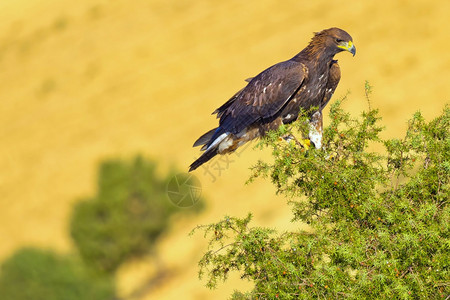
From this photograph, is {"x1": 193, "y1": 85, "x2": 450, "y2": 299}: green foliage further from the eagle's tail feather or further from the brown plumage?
the eagle's tail feather

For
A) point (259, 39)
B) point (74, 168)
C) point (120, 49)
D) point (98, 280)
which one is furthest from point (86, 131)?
point (98, 280)

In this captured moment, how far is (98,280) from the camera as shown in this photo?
38.0 m

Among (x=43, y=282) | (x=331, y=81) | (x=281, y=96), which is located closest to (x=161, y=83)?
(x=43, y=282)

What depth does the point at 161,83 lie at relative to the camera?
5725 cm

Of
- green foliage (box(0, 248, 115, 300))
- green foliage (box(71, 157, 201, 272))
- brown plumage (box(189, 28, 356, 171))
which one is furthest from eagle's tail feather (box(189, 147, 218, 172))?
green foliage (box(71, 157, 201, 272))

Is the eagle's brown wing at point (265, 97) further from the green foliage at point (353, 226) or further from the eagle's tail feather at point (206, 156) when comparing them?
the green foliage at point (353, 226)

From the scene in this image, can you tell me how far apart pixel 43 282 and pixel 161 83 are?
24035mm

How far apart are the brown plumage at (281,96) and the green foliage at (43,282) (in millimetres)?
28074

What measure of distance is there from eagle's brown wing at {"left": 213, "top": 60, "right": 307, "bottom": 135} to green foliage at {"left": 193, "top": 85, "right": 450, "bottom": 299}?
2162 mm

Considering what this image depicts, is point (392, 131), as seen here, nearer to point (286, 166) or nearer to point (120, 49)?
point (120, 49)

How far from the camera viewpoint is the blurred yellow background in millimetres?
45750

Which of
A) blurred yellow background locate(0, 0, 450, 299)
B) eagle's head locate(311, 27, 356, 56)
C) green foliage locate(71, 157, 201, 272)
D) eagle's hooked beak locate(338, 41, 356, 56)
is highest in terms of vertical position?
blurred yellow background locate(0, 0, 450, 299)

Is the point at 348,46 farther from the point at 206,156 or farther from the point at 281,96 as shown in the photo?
the point at 206,156

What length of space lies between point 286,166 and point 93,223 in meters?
33.0
